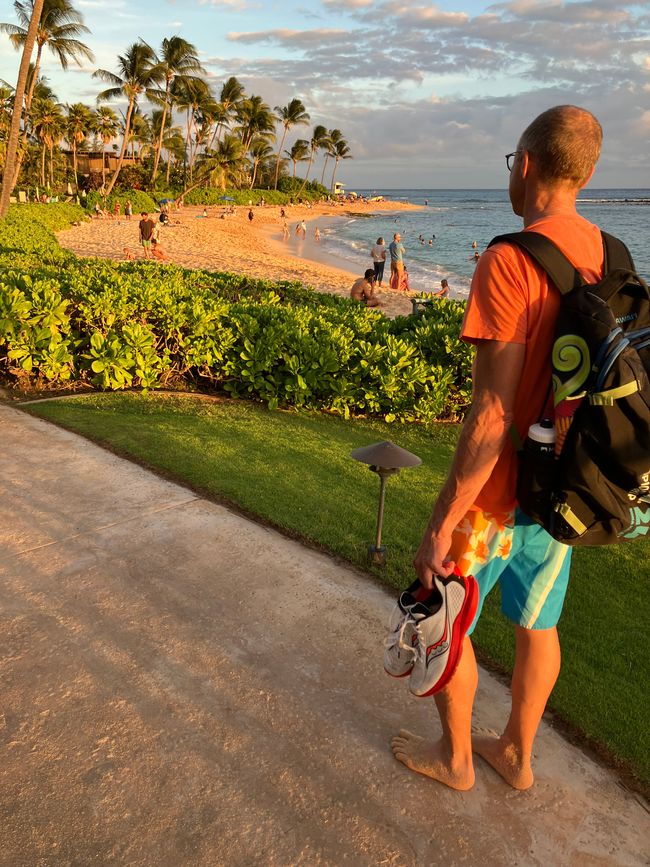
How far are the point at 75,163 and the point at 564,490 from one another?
7117 centimetres

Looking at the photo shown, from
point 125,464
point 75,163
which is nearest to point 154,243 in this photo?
point 125,464

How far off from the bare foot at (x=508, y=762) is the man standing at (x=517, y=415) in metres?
0.18

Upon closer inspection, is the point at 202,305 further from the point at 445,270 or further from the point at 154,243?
the point at 445,270

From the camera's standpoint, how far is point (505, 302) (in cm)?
171

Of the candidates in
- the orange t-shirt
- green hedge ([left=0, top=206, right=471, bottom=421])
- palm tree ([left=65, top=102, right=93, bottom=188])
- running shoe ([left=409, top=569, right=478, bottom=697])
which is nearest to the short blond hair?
the orange t-shirt

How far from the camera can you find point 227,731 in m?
2.41

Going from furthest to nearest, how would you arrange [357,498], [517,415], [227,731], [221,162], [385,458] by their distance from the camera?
[221,162]
[357,498]
[385,458]
[227,731]
[517,415]

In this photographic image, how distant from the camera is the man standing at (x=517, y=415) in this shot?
1729 millimetres

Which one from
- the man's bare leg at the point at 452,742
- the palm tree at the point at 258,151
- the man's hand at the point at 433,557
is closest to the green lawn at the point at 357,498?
the man's bare leg at the point at 452,742

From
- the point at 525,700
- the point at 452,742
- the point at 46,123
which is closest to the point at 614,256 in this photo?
the point at 525,700

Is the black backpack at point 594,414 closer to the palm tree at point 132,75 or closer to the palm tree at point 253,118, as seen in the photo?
the palm tree at point 132,75

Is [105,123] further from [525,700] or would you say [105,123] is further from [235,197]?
[525,700]

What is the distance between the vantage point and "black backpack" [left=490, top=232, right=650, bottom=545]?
160 centimetres

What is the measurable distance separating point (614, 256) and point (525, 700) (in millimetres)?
1473
